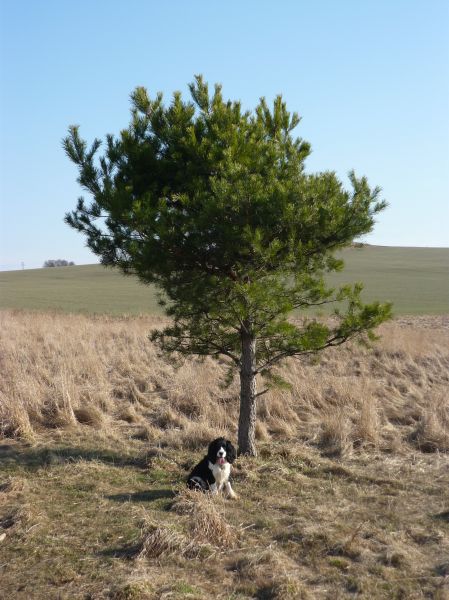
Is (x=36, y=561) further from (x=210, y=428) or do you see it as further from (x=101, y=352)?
(x=101, y=352)

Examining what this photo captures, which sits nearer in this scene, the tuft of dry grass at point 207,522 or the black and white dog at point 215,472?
the tuft of dry grass at point 207,522

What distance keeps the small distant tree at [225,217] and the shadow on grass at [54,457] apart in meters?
1.74

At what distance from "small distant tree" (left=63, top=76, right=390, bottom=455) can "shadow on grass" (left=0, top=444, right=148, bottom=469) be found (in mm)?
1738

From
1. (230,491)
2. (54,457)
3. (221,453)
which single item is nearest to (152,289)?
(54,457)

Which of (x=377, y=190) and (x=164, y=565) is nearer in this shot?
(x=164, y=565)

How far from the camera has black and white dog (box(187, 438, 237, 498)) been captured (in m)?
7.01

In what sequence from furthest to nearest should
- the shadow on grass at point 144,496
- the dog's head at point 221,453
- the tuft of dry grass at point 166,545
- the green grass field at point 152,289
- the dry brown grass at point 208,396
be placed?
the green grass field at point 152,289
the dry brown grass at point 208,396
the dog's head at point 221,453
the shadow on grass at point 144,496
the tuft of dry grass at point 166,545

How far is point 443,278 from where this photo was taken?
183ft

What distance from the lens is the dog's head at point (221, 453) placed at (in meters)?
7.04

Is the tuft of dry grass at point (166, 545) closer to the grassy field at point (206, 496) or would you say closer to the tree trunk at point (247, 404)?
the grassy field at point (206, 496)

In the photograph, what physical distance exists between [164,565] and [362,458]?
14.6ft

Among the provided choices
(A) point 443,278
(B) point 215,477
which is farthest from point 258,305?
(A) point 443,278

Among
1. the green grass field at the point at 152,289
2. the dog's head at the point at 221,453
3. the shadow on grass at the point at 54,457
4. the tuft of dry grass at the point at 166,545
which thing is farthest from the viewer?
the green grass field at the point at 152,289

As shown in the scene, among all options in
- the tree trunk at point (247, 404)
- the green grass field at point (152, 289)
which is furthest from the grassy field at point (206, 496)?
the green grass field at point (152, 289)
